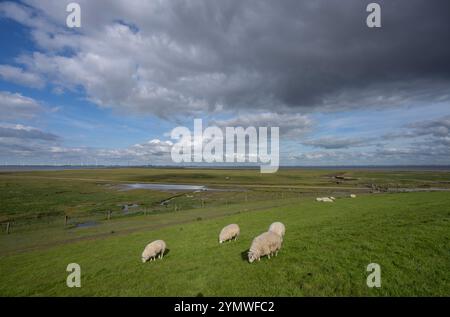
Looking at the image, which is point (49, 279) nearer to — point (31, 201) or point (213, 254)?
point (213, 254)

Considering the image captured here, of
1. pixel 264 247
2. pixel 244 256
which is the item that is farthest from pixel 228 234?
pixel 264 247

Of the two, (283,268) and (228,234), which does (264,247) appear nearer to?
(283,268)

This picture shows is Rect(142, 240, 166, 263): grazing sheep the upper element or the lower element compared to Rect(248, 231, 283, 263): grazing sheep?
lower

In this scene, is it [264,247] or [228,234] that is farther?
[228,234]

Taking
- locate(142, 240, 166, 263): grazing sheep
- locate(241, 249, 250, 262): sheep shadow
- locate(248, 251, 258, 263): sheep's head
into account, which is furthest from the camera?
locate(142, 240, 166, 263): grazing sheep

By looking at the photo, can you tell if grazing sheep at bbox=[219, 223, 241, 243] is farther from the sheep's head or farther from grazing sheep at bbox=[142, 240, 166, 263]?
the sheep's head

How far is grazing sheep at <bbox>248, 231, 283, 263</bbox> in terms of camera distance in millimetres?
12188

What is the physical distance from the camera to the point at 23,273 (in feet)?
49.7

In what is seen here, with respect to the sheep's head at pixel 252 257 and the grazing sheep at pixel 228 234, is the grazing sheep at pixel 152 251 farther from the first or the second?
the sheep's head at pixel 252 257

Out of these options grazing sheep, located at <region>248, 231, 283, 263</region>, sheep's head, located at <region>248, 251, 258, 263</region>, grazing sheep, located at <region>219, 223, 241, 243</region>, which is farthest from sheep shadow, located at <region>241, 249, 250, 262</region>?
grazing sheep, located at <region>219, 223, 241, 243</region>

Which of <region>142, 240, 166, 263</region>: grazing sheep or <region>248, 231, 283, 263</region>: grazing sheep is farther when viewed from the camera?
<region>142, 240, 166, 263</region>: grazing sheep

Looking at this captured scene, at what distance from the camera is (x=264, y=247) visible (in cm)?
1237
